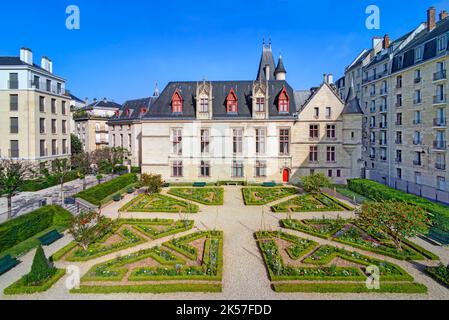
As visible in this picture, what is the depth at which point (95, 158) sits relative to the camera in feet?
122

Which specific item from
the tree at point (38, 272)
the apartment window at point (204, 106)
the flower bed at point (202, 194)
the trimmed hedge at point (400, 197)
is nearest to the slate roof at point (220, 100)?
the apartment window at point (204, 106)

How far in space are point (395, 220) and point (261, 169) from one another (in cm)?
2346

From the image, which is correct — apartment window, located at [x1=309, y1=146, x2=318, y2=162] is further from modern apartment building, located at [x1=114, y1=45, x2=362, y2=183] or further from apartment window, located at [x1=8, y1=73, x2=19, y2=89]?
apartment window, located at [x1=8, y1=73, x2=19, y2=89]

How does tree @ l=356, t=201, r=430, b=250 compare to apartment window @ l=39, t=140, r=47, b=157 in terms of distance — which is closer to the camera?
tree @ l=356, t=201, r=430, b=250

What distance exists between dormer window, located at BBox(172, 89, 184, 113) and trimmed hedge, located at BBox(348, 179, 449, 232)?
86.0 ft

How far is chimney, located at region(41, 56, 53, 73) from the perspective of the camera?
4222 centimetres

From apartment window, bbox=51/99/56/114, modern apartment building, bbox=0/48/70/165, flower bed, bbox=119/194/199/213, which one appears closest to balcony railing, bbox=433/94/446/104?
flower bed, bbox=119/194/199/213

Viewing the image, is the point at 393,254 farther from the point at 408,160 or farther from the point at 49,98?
the point at 49,98

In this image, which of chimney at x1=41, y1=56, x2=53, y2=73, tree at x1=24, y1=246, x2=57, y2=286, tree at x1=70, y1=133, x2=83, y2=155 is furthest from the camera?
tree at x1=70, y1=133, x2=83, y2=155

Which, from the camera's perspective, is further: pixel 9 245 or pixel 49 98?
pixel 49 98

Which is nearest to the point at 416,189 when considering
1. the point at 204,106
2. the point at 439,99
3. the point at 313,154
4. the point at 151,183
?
the point at 439,99

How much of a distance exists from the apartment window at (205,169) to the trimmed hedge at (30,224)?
1929 centimetres

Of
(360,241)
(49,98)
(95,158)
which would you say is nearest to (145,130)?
(95,158)

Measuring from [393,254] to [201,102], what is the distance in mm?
29847
